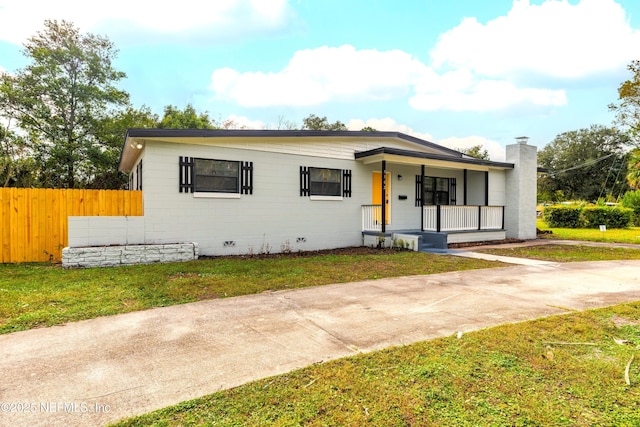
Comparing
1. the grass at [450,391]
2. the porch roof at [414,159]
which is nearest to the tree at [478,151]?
the porch roof at [414,159]

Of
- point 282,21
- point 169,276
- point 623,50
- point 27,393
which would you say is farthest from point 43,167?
point 623,50

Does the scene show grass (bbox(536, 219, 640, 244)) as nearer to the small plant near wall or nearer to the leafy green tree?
the small plant near wall

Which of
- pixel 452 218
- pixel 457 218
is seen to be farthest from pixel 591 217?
pixel 452 218

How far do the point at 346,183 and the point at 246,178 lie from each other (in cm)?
363

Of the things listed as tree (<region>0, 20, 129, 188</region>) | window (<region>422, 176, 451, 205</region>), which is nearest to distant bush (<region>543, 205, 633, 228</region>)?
window (<region>422, 176, 451, 205</region>)

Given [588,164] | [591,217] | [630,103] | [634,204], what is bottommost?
[591,217]

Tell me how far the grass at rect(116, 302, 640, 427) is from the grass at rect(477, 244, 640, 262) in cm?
722

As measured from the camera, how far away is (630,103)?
891 inches

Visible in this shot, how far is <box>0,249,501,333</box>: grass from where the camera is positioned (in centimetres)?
474

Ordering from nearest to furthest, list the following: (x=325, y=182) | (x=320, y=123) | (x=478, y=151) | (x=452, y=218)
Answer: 1. (x=325, y=182)
2. (x=452, y=218)
3. (x=320, y=123)
4. (x=478, y=151)

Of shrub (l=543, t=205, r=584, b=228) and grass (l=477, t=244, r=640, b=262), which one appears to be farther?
shrub (l=543, t=205, r=584, b=228)

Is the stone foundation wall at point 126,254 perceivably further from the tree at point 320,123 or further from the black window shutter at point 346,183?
the tree at point 320,123

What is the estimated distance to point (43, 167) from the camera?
18094mm

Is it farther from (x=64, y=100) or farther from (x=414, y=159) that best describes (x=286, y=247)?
(x=64, y=100)
